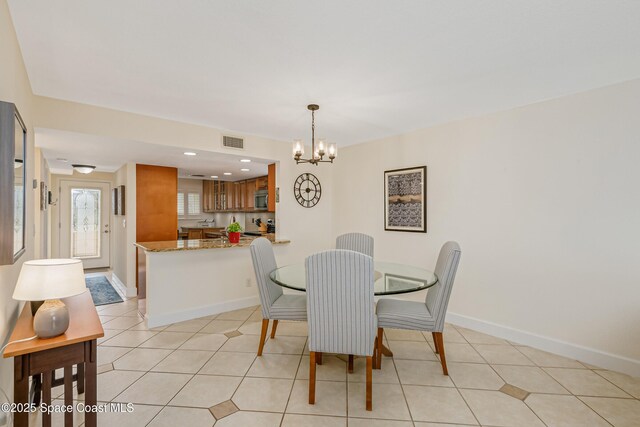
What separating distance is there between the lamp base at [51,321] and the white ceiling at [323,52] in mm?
1571

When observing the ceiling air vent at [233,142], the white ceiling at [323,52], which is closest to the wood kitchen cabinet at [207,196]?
the ceiling air vent at [233,142]

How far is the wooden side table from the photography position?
143cm

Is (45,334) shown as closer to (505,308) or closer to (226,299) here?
(226,299)

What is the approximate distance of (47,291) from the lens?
1.55m

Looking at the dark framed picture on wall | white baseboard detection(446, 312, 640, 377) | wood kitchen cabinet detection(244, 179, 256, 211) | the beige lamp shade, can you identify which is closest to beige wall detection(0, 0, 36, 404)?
the beige lamp shade

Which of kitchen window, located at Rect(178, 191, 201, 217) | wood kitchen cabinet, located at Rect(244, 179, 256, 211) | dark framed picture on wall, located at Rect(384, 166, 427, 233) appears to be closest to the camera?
dark framed picture on wall, located at Rect(384, 166, 427, 233)

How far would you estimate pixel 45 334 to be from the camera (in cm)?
153

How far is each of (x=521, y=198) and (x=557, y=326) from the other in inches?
48.1

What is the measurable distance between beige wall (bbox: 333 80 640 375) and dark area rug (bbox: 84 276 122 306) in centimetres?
433

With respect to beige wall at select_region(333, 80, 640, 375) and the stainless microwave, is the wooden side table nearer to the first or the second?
beige wall at select_region(333, 80, 640, 375)

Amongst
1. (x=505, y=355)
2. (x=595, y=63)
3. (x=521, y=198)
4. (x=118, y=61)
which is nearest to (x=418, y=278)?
(x=505, y=355)

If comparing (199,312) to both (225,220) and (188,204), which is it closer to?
(225,220)

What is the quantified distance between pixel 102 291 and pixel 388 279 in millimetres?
4745

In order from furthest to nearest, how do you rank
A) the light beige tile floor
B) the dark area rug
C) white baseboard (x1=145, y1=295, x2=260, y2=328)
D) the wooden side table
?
the dark area rug, white baseboard (x1=145, y1=295, x2=260, y2=328), the light beige tile floor, the wooden side table
